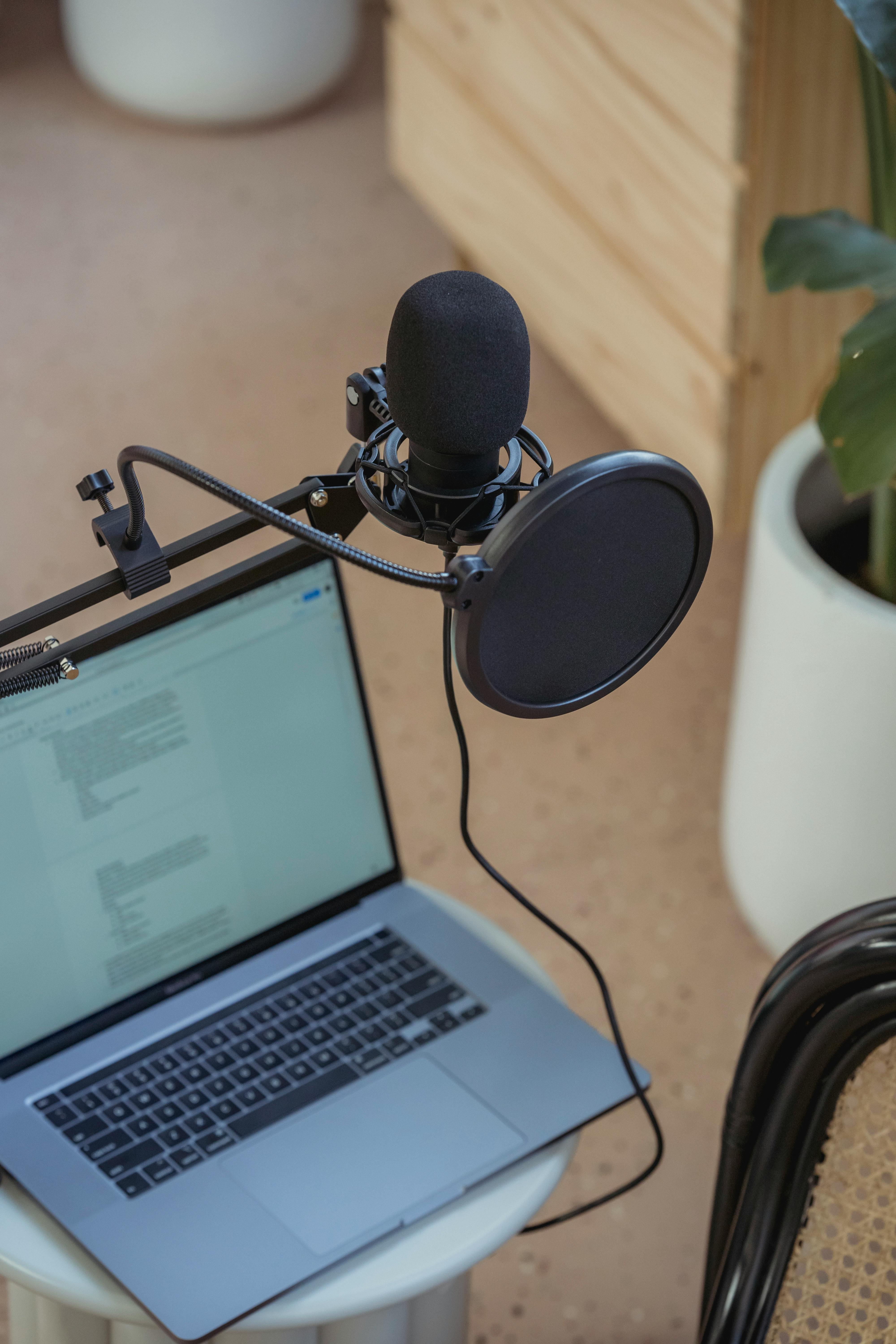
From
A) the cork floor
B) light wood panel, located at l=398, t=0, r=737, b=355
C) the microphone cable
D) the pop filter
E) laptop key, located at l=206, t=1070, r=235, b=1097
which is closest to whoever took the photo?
the pop filter

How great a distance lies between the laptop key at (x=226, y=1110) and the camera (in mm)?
983

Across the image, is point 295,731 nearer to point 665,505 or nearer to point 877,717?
point 665,505

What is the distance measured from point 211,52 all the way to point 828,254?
2.15 m

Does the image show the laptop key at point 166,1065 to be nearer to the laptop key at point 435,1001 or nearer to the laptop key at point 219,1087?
the laptop key at point 219,1087

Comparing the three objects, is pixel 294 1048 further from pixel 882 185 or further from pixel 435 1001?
pixel 882 185

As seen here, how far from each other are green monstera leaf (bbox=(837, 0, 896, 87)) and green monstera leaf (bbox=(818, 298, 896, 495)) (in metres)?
0.18

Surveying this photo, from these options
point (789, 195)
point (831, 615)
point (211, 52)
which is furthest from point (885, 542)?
point (211, 52)

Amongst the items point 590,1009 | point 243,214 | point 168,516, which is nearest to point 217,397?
point 168,516

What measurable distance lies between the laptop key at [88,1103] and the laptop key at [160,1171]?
0.06m

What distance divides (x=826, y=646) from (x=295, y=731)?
2.00ft

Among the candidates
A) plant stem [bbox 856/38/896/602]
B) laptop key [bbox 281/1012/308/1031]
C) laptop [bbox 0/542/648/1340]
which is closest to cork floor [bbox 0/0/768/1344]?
laptop [bbox 0/542/648/1340]

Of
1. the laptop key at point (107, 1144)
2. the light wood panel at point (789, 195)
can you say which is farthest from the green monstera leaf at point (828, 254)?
the laptop key at point (107, 1144)

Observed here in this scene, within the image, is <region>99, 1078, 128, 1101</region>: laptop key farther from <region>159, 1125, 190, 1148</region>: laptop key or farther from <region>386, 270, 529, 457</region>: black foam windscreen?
<region>386, 270, 529, 457</region>: black foam windscreen

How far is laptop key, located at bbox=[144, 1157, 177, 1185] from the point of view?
95cm
